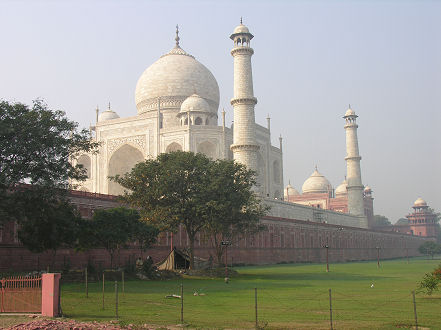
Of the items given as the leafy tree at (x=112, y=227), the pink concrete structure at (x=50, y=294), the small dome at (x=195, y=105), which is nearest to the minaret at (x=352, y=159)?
the small dome at (x=195, y=105)

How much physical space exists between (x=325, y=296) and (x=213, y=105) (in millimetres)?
42981

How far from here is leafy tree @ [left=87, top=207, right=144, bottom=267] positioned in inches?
953

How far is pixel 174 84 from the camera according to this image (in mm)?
56656

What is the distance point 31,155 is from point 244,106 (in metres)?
28.5

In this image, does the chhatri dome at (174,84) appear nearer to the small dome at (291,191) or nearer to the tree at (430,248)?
the tree at (430,248)

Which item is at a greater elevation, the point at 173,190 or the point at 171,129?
the point at 171,129

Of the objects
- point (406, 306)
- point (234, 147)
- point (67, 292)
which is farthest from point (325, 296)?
point (234, 147)

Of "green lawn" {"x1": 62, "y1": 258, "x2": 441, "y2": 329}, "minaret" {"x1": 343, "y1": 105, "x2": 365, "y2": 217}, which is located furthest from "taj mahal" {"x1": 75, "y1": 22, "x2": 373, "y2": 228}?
"green lawn" {"x1": 62, "y1": 258, "x2": 441, "y2": 329}

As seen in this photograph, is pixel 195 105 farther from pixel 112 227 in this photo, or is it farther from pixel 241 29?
pixel 112 227

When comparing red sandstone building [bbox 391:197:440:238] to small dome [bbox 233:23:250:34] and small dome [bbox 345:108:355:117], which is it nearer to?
small dome [bbox 345:108:355:117]

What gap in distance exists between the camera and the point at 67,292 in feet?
58.2

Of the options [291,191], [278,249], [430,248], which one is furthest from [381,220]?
[278,249]

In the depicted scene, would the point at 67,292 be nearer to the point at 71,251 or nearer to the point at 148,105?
the point at 71,251

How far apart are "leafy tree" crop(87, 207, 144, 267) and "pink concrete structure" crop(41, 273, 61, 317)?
10924mm
